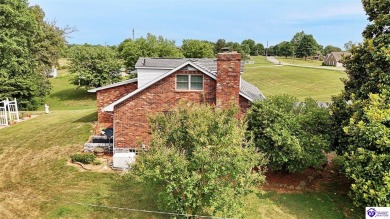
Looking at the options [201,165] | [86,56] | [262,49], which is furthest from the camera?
[262,49]

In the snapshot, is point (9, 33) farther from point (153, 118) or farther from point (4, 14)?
point (153, 118)

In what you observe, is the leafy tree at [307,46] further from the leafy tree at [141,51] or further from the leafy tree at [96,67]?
the leafy tree at [96,67]

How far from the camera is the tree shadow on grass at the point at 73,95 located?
47.7 metres

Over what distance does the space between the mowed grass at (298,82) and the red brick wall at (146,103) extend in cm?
3384

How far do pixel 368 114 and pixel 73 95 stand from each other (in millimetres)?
45753

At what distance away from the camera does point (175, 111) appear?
11547 mm

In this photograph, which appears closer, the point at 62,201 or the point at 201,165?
the point at 201,165

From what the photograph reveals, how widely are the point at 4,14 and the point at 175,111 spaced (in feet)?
102

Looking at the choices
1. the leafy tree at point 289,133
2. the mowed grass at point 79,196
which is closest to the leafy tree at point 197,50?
the mowed grass at point 79,196

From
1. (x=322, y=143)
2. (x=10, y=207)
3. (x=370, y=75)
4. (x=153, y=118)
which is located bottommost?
(x=10, y=207)

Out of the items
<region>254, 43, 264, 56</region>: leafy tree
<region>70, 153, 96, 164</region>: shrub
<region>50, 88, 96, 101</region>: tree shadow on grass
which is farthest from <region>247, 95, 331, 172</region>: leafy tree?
<region>254, 43, 264, 56</region>: leafy tree

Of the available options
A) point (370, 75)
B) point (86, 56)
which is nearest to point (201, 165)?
point (370, 75)

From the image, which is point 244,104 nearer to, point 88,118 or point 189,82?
point 189,82

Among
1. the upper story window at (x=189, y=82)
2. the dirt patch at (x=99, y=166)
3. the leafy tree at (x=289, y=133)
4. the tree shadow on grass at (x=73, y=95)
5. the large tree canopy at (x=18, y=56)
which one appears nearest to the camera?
the leafy tree at (x=289, y=133)
